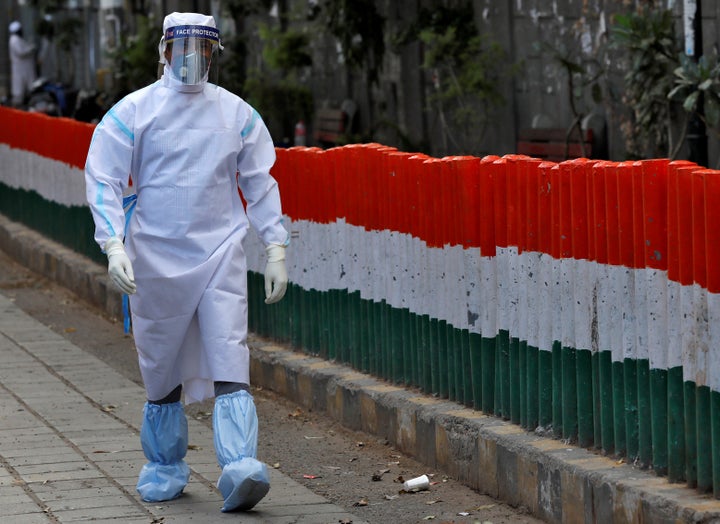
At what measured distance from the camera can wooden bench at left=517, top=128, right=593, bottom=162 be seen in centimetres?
1291

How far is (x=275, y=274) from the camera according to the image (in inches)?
247

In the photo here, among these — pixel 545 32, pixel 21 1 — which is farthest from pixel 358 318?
pixel 21 1

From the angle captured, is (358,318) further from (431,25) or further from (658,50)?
(431,25)

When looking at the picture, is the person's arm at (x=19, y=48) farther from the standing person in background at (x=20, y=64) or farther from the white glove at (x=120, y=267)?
the white glove at (x=120, y=267)

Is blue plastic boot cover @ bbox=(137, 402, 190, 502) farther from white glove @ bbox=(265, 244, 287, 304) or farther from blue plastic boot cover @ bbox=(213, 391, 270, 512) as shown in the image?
white glove @ bbox=(265, 244, 287, 304)

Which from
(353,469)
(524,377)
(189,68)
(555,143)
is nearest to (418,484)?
(353,469)

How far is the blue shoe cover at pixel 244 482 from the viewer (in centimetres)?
→ 588

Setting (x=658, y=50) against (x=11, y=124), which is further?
(x=11, y=124)

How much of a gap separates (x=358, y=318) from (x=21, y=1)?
3069 centimetres

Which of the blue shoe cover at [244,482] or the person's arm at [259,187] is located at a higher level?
the person's arm at [259,187]

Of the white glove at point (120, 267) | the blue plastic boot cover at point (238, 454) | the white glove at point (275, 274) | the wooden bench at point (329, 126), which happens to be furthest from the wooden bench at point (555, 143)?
the white glove at point (120, 267)

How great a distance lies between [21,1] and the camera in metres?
36.9

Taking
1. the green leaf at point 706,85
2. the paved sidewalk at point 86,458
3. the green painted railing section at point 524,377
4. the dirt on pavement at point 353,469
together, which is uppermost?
the green leaf at point 706,85

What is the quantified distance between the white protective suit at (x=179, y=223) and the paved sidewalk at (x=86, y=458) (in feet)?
1.66
